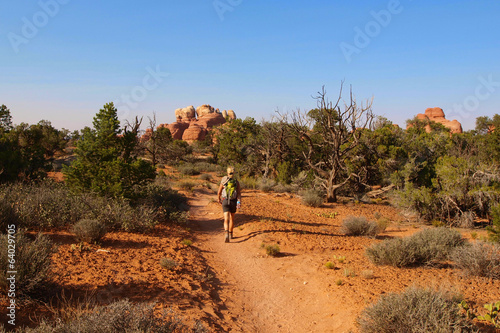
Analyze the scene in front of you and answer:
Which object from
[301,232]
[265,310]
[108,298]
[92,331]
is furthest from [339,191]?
[92,331]

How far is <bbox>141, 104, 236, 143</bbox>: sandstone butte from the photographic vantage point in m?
83.3

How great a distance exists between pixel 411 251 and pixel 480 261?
3.88ft

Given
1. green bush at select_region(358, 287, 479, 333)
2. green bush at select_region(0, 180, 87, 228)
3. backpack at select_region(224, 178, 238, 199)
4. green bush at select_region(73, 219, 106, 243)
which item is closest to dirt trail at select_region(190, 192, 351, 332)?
green bush at select_region(358, 287, 479, 333)

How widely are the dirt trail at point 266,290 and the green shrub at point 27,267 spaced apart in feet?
8.20

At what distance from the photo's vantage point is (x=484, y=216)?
40.2ft

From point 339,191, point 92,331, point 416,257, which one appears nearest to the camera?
point 92,331

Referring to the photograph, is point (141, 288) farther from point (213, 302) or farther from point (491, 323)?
point (491, 323)

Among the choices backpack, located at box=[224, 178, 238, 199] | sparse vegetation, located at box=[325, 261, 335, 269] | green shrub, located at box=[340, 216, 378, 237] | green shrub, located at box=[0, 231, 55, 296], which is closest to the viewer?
green shrub, located at box=[0, 231, 55, 296]

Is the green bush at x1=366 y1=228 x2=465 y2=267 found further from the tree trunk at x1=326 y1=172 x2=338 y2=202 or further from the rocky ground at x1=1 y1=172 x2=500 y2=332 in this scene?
the tree trunk at x1=326 y1=172 x2=338 y2=202

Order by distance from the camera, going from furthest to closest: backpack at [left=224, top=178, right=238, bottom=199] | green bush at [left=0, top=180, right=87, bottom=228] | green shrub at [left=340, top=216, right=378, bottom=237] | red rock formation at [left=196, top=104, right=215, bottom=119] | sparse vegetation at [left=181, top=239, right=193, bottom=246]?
red rock formation at [left=196, top=104, right=215, bottom=119], green shrub at [left=340, top=216, right=378, bottom=237], backpack at [left=224, top=178, right=238, bottom=199], sparse vegetation at [left=181, top=239, right=193, bottom=246], green bush at [left=0, top=180, right=87, bottom=228]

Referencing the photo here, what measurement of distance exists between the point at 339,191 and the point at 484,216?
7649 mm

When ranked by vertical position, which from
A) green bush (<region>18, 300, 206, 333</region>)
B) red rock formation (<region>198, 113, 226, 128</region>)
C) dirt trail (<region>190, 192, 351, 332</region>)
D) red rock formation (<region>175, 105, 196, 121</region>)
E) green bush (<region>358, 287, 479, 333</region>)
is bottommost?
dirt trail (<region>190, 192, 351, 332</region>)

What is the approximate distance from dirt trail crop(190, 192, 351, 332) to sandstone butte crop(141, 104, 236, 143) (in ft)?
230

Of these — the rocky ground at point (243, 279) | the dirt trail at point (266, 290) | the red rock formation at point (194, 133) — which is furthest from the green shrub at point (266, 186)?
the red rock formation at point (194, 133)
